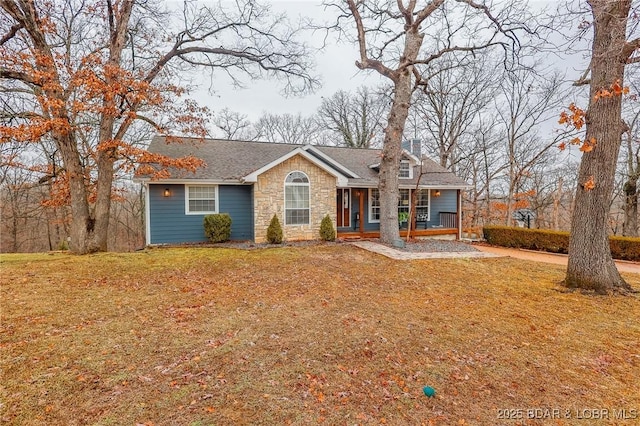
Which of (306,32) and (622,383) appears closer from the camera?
(622,383)

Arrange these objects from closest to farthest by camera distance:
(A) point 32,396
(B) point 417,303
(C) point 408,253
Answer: (A) point 32,396 → (B) point 417,303 → (C) point 408,253

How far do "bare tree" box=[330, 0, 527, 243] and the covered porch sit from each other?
2.44 metres

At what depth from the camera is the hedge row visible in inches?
401

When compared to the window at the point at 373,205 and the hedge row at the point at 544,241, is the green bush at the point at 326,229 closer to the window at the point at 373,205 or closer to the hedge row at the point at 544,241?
the window at the point at 373,205

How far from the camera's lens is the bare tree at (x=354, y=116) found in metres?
26.2

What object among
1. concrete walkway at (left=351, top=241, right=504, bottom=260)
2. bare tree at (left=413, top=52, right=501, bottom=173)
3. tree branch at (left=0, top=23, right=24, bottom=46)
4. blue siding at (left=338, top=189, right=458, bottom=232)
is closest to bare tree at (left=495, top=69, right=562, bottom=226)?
bare tree at (left=413, top=52, right=501, bottom=173)

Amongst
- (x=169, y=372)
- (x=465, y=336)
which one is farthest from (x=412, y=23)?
(x=169, y=372)

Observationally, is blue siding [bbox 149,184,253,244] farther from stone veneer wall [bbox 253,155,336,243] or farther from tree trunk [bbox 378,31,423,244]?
tree trunk [bbox 378,31,423,244]

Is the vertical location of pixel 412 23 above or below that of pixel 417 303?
above

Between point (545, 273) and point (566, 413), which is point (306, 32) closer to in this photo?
point (545, 273)

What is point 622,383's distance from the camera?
3.08m

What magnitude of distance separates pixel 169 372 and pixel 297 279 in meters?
3.72

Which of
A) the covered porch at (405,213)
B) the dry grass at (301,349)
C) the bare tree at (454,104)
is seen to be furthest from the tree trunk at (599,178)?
the bare tree at (454,104)

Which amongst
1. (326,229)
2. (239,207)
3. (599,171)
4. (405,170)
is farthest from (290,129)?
(599,171)
